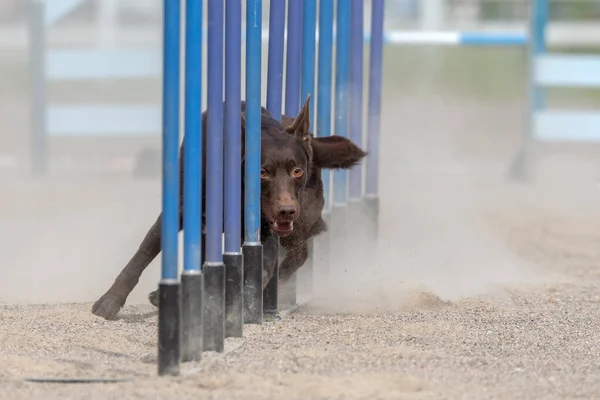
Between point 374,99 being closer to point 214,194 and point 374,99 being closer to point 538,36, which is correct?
point 214,194

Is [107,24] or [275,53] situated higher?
[275,53]

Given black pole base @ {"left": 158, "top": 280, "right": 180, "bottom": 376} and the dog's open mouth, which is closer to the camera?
black pole base @ {"left": 158, "top": 280, "right": 180, "bottom": 376}

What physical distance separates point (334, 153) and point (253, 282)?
1003 millimetres

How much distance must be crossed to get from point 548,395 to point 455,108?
13.0m

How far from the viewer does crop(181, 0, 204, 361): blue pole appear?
3797mm

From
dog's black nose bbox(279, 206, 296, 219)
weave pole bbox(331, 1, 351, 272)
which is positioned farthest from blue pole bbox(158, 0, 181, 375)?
weave pole bbox(331, 1, 351, 272)

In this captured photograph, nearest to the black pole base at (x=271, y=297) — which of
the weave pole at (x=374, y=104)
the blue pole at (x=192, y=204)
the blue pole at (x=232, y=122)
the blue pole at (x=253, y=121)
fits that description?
the blue pole at (x=253, y=121)

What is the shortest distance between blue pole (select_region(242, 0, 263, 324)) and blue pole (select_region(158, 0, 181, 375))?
3.18 feet

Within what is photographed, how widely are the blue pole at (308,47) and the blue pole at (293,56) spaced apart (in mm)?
228

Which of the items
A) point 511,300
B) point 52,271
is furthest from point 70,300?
point 511,300

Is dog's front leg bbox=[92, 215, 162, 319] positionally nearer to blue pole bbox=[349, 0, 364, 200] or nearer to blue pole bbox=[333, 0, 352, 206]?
blue pole bbox=[333, 0, 352, 206]

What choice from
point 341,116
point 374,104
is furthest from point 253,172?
point 374,104

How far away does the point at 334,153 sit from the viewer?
18.0ft

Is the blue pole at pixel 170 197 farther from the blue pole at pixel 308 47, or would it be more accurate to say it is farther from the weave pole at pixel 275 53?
the blue pole at pixel 308 47
